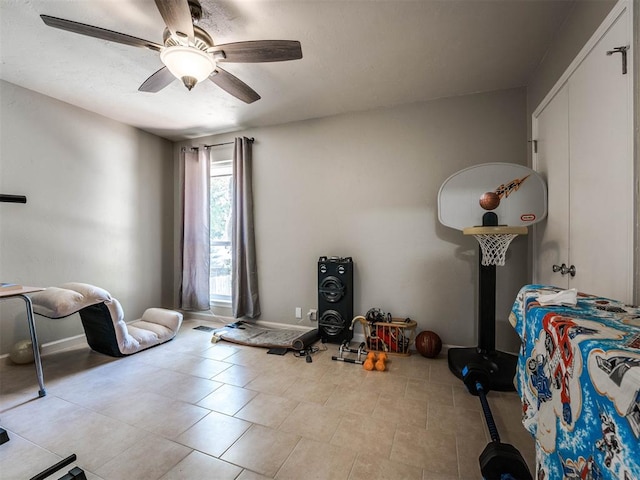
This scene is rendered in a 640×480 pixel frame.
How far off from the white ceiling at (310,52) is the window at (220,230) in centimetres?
105

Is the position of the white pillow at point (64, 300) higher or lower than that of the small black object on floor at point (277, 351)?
higher

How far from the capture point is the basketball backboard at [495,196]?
2.23 m

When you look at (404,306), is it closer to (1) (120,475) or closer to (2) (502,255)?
(2) (502,255)

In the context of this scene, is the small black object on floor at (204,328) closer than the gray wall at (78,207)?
No

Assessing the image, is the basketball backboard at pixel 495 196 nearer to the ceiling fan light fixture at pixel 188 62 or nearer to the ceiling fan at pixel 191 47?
the ceiling fan at pixel 191 47

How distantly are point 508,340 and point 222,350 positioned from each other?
3112 mm

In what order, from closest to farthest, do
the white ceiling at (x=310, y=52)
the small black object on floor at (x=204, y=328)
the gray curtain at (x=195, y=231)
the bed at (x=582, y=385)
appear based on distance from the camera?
the bed at (x=582, y=385)
the white ceiling at (x=310, y=52)
the small black object on floor at (x=204, y=328)
the gray curtain at (x=195, y=231)

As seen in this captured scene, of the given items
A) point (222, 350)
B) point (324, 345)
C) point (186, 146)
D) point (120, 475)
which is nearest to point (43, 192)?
point (186, 146)

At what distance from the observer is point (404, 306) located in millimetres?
3131

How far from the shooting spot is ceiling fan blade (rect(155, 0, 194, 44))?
1.35m

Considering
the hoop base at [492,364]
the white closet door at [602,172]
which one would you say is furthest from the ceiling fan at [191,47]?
the hoop base at [492,364]

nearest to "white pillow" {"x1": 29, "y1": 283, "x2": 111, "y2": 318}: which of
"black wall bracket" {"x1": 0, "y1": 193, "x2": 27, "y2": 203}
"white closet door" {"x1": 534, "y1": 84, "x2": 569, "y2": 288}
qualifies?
"black wall bracket" {"x1": 0, "y1": 193, "x2": 27, "y2": 203}

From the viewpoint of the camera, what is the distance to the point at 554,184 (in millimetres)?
2051

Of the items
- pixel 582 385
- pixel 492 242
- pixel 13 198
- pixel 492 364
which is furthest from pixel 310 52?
pixel 13 198
